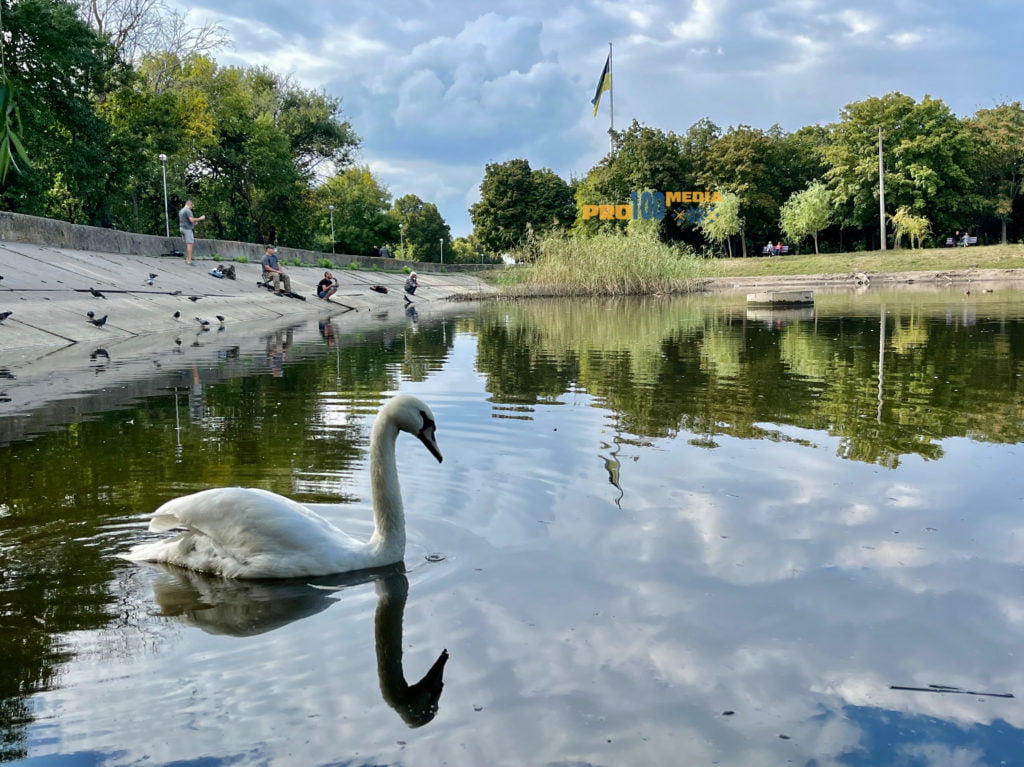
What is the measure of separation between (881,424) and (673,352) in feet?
20.6

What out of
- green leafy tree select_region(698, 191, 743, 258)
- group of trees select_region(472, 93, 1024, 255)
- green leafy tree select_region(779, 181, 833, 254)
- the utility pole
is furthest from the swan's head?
green leafy tree select_region(779, 181, 833, 254)

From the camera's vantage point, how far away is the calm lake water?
2.72m

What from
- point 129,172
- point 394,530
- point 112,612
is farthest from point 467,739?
point 129,172

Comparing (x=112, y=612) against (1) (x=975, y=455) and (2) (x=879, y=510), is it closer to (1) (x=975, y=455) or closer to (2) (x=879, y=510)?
(2) (x=879, y=510)

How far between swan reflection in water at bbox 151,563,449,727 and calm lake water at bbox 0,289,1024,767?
0.05 ft

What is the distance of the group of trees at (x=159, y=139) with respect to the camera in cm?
2689

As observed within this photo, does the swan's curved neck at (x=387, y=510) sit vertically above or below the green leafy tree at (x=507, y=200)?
below

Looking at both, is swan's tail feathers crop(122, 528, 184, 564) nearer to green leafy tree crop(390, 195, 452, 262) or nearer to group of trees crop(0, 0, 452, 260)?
group of trees crop(0, 0, 452, 260)

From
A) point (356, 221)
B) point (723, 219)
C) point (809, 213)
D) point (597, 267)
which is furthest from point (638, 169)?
point (597, 267)

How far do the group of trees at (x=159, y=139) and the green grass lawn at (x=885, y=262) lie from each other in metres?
28.0

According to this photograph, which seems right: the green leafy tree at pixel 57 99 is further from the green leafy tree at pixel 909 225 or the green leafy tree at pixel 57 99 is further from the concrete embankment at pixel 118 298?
the green leafy tree at pixel 909 225

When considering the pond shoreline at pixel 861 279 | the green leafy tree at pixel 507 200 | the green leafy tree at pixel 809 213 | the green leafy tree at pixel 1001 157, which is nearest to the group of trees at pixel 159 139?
the green leafy tree at pixel 507 200

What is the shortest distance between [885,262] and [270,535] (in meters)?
57.1

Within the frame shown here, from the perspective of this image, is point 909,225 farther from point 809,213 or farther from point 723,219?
point 723,219
